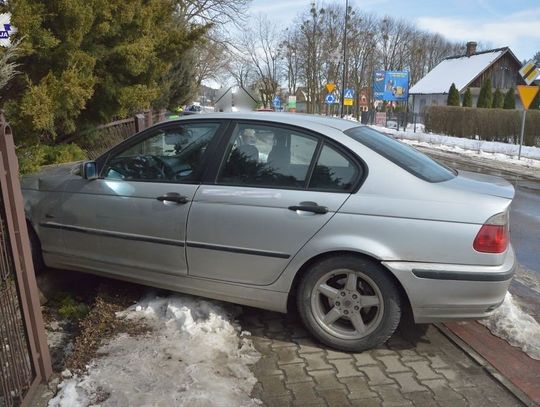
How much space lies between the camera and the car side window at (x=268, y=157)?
11.8 ft

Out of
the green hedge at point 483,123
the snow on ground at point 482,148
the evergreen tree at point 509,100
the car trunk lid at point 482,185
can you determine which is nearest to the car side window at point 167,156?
the car trunk lid at point 482,185

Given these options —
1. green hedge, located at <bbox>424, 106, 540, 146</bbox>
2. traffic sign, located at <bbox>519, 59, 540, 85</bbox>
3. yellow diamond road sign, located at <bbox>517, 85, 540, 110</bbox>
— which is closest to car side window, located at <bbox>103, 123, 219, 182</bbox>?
yellow diamond road sign, located at <bbox>517, 85, 540, 110</bbox>

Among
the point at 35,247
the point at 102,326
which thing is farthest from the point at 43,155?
the point at 102,326

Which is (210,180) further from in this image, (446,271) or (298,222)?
(446,271)

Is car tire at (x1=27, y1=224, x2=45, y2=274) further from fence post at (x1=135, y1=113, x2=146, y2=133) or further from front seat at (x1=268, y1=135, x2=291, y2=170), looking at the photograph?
fence post at (x1=135, y1=113, x2=146, y2=133)

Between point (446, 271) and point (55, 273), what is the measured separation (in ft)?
11.5

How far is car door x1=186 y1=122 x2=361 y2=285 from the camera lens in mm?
3451

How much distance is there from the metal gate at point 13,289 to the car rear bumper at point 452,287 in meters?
2.12

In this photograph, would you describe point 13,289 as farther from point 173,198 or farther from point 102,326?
point 173,198

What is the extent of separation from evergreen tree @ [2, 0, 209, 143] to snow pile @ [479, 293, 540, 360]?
4.25 meters

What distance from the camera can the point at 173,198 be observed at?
148 inches

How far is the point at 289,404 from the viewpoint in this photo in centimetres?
293

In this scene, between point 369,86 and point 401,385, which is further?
point 369,86

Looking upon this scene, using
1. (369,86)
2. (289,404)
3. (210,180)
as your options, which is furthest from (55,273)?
(369,86)
